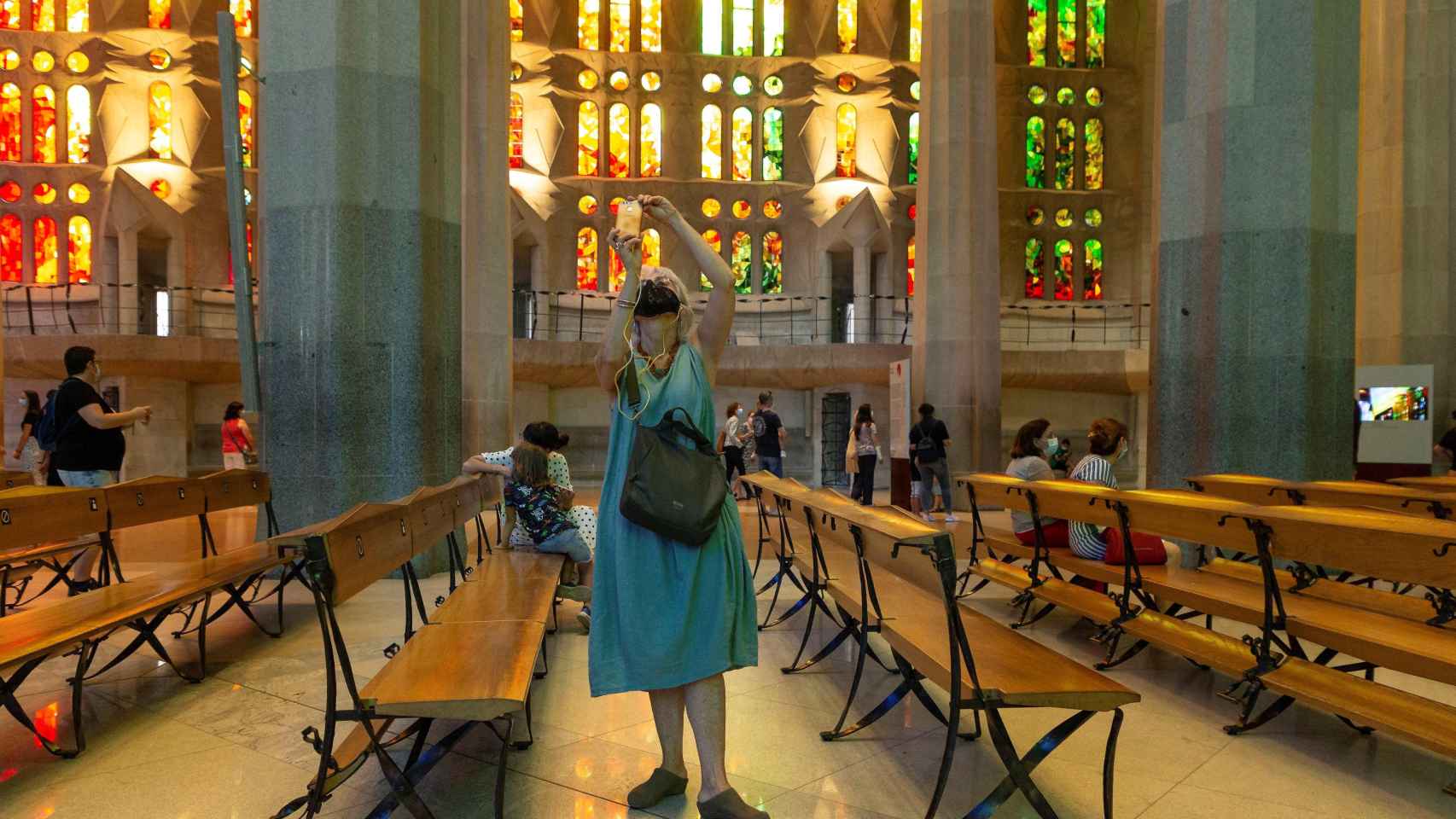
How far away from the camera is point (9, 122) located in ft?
87.8

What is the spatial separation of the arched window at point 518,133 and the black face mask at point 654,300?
2590 centimetres

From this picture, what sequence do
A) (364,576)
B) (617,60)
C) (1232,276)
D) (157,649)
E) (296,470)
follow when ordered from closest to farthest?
(364,576), (157,649), (296,470), (1232,276), (617,60)

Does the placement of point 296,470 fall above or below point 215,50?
below

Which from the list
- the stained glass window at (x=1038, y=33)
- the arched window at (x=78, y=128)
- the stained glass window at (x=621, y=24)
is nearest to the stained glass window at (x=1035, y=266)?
the stained glass window at (x=1038, y=33)

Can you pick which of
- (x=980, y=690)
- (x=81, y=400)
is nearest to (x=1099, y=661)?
(x=980, y=690)

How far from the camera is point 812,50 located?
29938 millimetres

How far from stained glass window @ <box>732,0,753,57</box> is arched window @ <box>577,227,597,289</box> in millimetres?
6726

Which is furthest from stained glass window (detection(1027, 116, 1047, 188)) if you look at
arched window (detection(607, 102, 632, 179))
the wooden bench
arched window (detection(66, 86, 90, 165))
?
the wooden bench

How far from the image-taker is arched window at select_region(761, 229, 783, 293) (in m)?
29.8

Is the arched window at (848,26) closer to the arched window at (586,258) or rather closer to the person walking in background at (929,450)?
the arched window at (586,258)

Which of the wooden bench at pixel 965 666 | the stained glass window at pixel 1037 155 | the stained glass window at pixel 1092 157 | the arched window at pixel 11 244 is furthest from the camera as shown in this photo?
the stained glass window at pixel 1092 157

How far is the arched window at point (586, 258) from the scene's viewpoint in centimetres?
2884

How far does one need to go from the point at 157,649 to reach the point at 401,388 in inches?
A: 131

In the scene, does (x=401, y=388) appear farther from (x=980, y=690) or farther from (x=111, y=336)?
(x=111, y=336)
